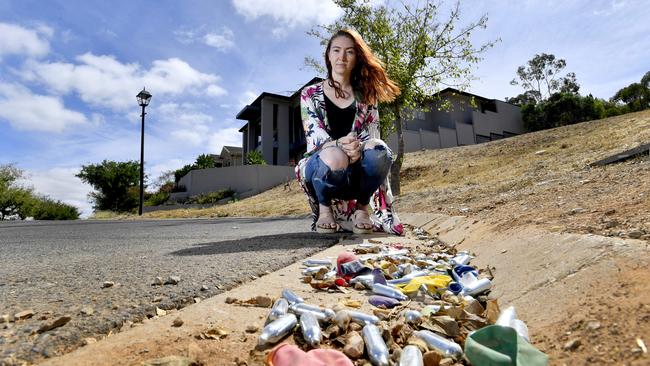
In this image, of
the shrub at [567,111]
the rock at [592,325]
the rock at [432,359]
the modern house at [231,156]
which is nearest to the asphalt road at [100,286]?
the rock at [432,359]

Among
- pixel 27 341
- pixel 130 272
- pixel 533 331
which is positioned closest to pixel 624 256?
pixel 533 331

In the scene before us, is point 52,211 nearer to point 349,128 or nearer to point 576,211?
point 349,128

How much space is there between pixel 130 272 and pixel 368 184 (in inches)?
101

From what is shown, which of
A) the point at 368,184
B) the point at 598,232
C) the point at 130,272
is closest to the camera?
the point at 598,232

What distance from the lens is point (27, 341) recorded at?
44.2 inches

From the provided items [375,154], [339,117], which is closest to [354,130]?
[339,117]

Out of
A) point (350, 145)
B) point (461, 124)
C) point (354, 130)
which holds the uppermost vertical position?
point (461, 124)

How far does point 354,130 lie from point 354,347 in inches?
133

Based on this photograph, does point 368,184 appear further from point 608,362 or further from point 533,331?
point 608,362

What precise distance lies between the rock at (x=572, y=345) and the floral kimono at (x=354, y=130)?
10.9ft

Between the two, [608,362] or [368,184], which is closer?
[608,362]

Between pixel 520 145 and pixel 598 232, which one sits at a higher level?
pixel 520 145

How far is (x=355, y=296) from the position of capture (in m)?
1.79

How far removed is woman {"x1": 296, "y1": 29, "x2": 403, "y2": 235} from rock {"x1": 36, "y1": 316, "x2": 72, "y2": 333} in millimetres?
2952
